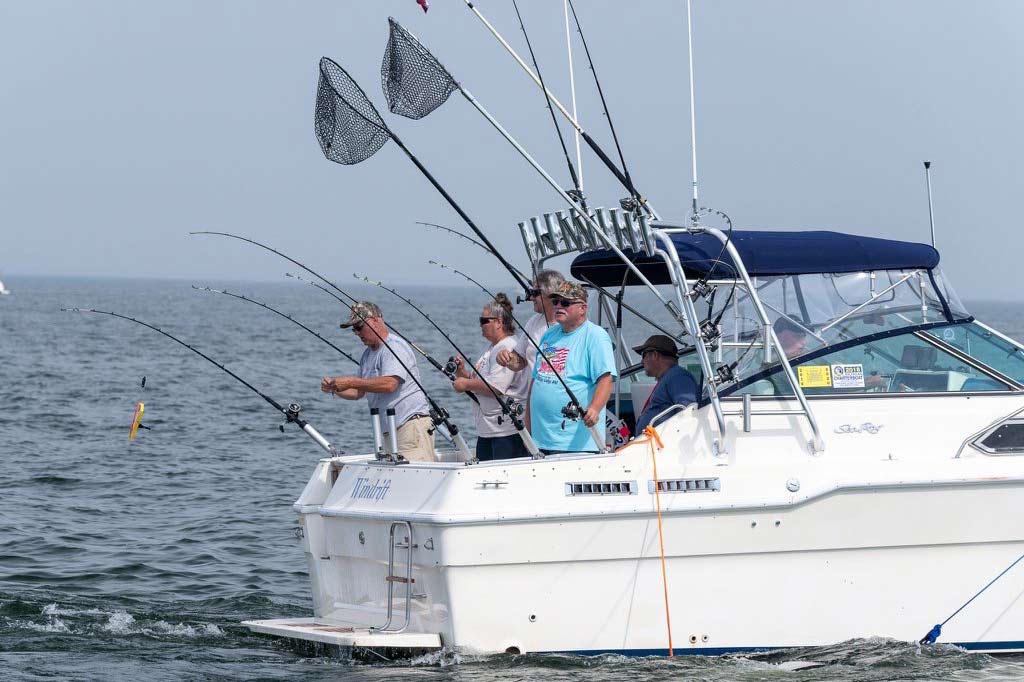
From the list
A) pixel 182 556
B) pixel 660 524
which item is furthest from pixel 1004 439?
pixel 182 556

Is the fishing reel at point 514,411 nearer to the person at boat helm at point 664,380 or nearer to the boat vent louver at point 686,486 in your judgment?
the person at boat helm at point 664,380

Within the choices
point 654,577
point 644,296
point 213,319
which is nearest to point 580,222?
point 644,296

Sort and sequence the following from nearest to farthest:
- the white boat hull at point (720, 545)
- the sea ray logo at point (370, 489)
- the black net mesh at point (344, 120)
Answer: the white boat hull at point (720, 545), the black net mesh at point (344, 120), the sea ray logo at point (370, 489)

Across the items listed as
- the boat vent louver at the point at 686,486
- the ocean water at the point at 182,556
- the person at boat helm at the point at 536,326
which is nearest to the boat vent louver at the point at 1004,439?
the ocean water at the point at 182,556

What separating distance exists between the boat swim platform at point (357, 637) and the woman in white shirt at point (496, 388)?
3.88 ft

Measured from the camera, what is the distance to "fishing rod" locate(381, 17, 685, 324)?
6699 millimetres

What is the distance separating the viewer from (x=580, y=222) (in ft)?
24.2

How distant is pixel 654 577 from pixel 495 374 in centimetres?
151

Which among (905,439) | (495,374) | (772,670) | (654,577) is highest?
(495,374)

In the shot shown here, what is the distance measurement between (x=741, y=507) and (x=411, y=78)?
2671 millimetres

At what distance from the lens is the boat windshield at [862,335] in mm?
7199

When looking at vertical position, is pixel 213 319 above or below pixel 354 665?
above

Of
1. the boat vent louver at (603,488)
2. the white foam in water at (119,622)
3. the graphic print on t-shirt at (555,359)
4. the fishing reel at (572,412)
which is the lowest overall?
the white foam in water at (119,622)

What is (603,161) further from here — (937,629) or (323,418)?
(323,418)
